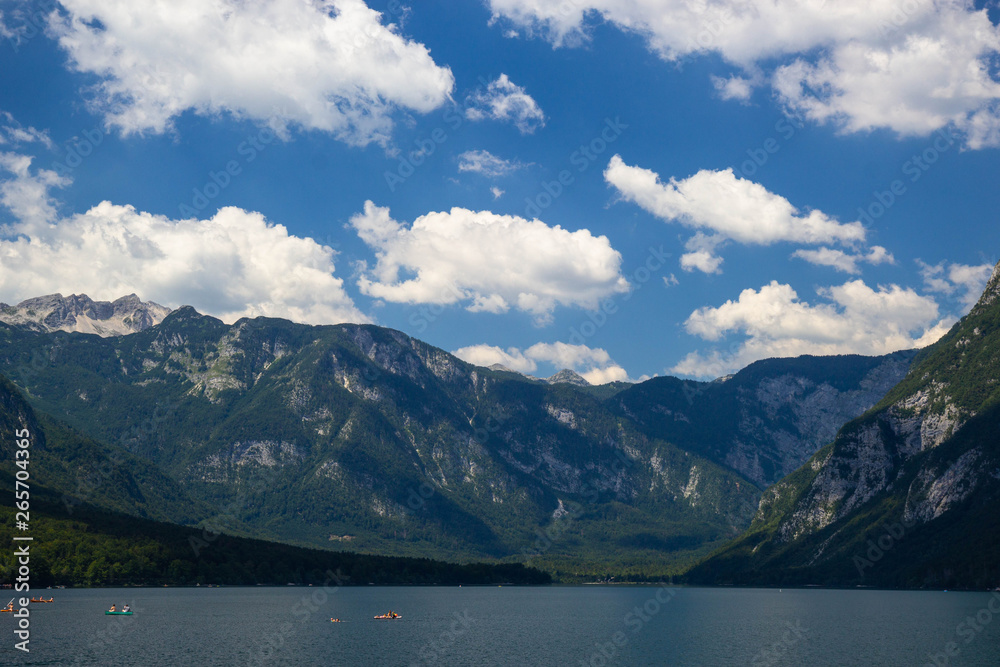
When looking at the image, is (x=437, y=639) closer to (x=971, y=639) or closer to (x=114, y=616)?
(x=114, y=616)

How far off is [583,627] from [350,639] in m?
60.3

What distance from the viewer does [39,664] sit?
371 feet

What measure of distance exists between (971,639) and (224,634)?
484ft

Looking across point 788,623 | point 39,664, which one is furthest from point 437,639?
point 788,623

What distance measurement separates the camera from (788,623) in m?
198

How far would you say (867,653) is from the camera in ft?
449

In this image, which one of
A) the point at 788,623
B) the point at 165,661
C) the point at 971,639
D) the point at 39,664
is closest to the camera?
the point at 39,664

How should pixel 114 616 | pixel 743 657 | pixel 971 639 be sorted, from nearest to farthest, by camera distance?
1. pixel 743 657
2. pixel 971 639
3. pixel 114 616

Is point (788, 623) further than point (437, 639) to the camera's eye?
Yes

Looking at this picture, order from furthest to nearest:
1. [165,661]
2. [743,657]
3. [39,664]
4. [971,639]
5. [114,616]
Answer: [114,616], [971,639], [743,657], [165,661], [39,664]

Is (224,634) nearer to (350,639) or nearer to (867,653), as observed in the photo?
(350,639)

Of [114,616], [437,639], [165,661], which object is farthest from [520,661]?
[114,616]

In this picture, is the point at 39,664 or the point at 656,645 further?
the point at 656,645

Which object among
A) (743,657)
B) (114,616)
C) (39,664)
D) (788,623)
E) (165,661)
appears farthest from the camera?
(788,623)
